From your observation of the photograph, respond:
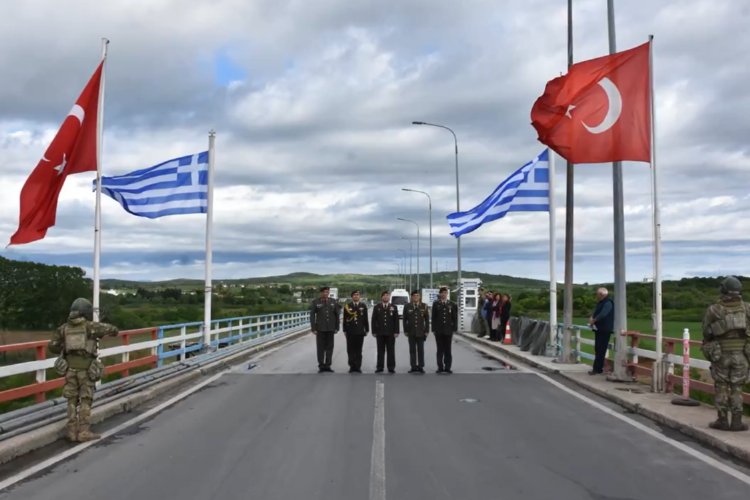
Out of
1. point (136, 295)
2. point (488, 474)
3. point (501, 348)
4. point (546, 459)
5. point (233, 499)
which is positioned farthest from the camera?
point (136, 295)

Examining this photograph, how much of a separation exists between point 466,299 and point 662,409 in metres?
29.8

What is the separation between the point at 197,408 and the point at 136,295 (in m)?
117

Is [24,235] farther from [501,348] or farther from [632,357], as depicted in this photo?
[501,348]

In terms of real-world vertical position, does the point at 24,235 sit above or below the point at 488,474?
above

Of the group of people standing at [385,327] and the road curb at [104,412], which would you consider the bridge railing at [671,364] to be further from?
the road curb at [104,412]

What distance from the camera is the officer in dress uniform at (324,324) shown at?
653 inches

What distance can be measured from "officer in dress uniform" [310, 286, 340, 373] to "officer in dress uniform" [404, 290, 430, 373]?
1664mm

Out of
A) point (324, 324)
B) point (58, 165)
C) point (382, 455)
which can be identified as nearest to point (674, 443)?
point (382, 455)

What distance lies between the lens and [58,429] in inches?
344

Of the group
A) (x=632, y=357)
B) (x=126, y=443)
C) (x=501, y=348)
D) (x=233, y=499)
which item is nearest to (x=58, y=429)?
(x=126, y=443)

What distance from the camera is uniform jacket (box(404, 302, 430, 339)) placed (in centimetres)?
1633

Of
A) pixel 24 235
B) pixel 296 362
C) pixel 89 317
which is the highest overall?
pixel 24 235

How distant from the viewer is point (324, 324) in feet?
54.3

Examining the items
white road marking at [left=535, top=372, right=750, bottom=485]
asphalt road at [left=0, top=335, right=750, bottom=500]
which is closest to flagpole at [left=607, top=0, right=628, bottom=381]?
white road marking at [left=535, top=372, right=750, bottom=485]
